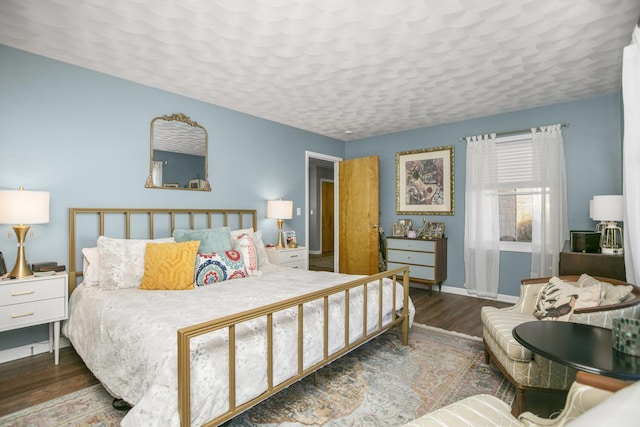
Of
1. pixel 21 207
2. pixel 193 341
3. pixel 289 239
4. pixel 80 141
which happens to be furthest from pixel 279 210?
pixel 193 341

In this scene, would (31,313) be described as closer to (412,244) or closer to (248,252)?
(248,252)

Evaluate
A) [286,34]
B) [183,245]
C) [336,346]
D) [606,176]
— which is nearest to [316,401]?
[336,346]

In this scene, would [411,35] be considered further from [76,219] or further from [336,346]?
[76,219]

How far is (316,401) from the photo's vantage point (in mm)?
2041

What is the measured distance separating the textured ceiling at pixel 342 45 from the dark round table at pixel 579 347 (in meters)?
1.99

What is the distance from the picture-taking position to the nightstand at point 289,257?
4.18 m

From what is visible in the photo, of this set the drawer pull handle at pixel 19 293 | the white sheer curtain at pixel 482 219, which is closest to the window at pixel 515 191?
the white sheer curtain at pixel 482 219

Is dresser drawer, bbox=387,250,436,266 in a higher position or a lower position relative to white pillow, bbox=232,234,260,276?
lower

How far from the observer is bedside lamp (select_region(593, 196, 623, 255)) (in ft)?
9.83

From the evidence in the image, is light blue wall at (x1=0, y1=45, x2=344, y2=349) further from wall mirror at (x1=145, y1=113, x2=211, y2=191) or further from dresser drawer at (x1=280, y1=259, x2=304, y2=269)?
dresser drawer at (x1=280, y1=259, x2=304, y2=269)

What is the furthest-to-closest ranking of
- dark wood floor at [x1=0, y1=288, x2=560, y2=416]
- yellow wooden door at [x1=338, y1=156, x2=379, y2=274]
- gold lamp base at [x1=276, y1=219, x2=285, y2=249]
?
yellow wooden door at [x1=338, y1=156, x2=379, y2=274] < gold lamp base at [x1=276, y1=219, x2=285, y2=249] < dark wood floor at [x1=0, y1=288, x2=560, y2=416]

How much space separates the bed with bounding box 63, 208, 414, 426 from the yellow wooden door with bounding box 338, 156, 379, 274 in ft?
7.70

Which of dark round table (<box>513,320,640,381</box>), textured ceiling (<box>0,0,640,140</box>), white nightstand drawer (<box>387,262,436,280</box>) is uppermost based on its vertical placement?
textured ceiling (<box>0,0,640,140</box>)

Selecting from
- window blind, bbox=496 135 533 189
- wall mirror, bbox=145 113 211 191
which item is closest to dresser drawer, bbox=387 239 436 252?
window blind, bbox=496 135 533 189
